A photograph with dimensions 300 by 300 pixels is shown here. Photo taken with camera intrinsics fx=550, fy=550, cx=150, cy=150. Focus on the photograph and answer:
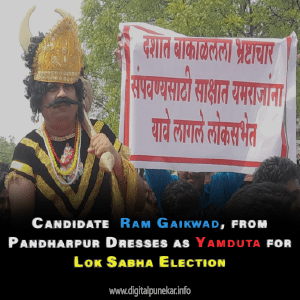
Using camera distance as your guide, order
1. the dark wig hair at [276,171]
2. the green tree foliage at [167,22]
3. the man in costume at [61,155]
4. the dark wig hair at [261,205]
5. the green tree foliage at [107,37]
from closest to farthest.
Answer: the dark wig hair at [261,205] < the man in costume at [61,155] < the dark wig hair at [276,171] < the green tree foliage at [167,22] < the green tree foliage at [107,37]

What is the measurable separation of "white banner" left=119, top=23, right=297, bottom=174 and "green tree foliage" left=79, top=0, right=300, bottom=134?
644 centimetres

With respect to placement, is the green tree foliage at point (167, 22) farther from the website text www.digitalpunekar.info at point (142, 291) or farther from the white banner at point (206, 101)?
the website text www.digitalpunekar.info at point (142, 291)

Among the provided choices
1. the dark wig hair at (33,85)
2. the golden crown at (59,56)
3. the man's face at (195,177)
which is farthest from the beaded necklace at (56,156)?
the man's face at (195,177)

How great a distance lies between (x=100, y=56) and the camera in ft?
37.7

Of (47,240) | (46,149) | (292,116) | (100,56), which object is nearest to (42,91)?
(46,149)

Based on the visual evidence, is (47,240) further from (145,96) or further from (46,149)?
(145,96)

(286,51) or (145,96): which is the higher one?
(286,51)

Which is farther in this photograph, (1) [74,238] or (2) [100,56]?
(2) [100,56]

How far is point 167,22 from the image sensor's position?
38.0ft

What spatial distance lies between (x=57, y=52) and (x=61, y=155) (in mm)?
603

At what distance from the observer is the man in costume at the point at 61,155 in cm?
315

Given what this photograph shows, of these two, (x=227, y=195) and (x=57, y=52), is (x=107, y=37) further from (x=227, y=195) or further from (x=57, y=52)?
(x=57, y=52)

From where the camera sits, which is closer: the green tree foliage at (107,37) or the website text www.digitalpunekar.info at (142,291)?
the website text www.digitalpunekar.info at (142,291)

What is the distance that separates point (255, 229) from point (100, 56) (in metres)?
9.37
